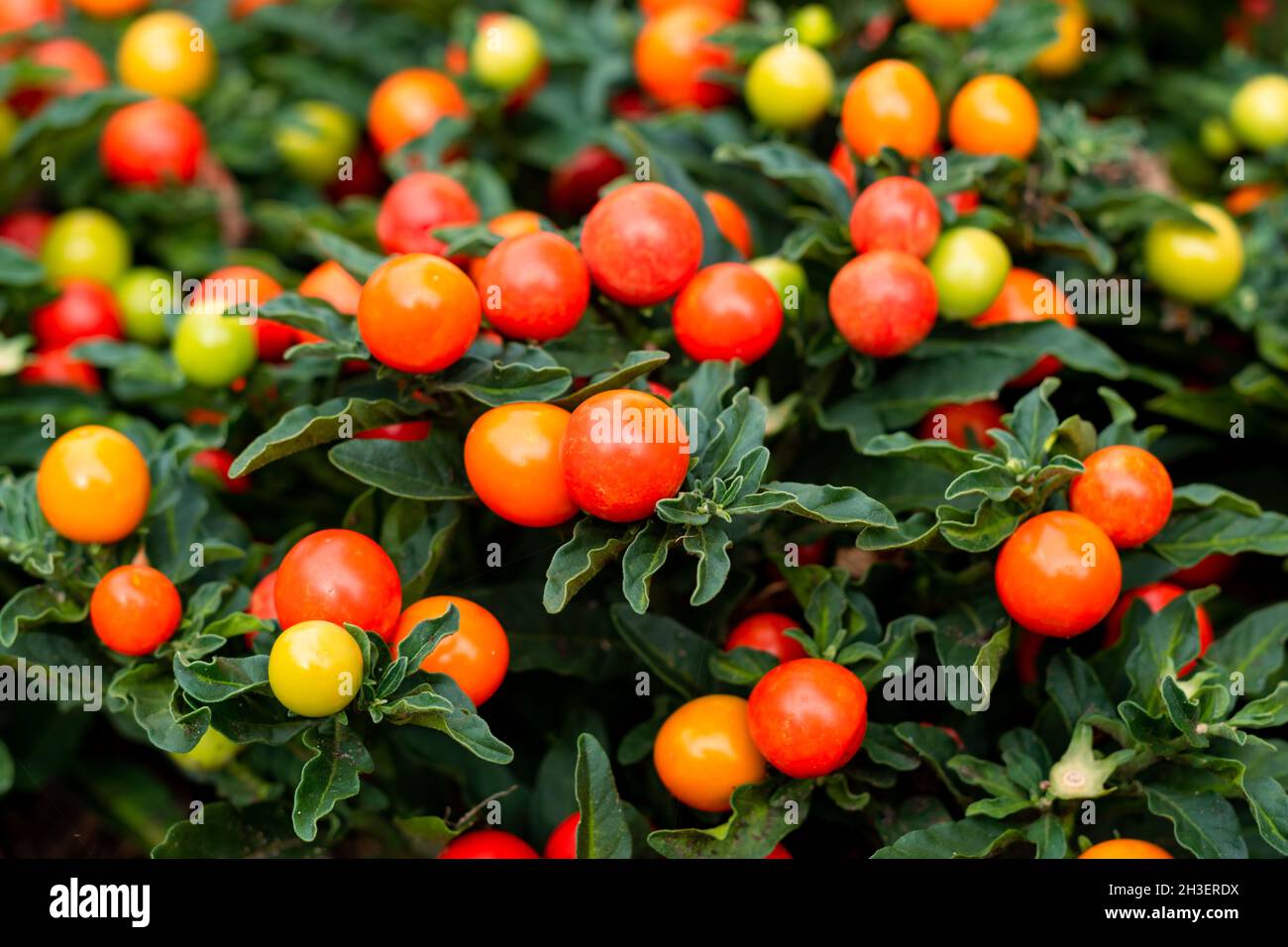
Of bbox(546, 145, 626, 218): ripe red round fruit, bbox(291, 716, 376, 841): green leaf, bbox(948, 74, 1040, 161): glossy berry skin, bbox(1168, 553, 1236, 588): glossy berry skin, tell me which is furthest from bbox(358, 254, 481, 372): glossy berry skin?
bbox(1168, 553, 1236, 588): glossy berry skin

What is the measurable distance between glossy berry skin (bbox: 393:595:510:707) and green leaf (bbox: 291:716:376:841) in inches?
3.5

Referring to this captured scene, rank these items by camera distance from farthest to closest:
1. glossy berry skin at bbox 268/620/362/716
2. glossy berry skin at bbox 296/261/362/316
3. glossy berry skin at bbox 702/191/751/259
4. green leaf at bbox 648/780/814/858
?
glossy berry skin at bbox 702/191/751/259 → glossy berry skin at bbox 296/261/362/316 → green leaf at bbox 648/780/814/858 → glossy berry skin at bbox 268/620/362/716

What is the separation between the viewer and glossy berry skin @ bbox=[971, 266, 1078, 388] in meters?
1.44

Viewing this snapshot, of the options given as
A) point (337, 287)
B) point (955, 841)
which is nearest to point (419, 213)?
point (337, 287)

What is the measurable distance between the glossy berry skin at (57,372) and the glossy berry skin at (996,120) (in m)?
1.17

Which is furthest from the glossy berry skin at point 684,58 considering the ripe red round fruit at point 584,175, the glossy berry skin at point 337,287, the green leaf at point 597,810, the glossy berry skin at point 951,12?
the green leaf at point 597,810

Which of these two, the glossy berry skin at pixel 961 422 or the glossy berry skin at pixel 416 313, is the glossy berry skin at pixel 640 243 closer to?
the glossy berry skin at pixel 416 313

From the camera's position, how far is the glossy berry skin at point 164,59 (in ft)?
6.33

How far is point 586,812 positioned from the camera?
1104mm

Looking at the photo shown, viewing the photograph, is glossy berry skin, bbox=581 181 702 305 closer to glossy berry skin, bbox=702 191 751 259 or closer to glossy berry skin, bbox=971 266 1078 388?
glossy berry skin, bbox=702 191 751 259
